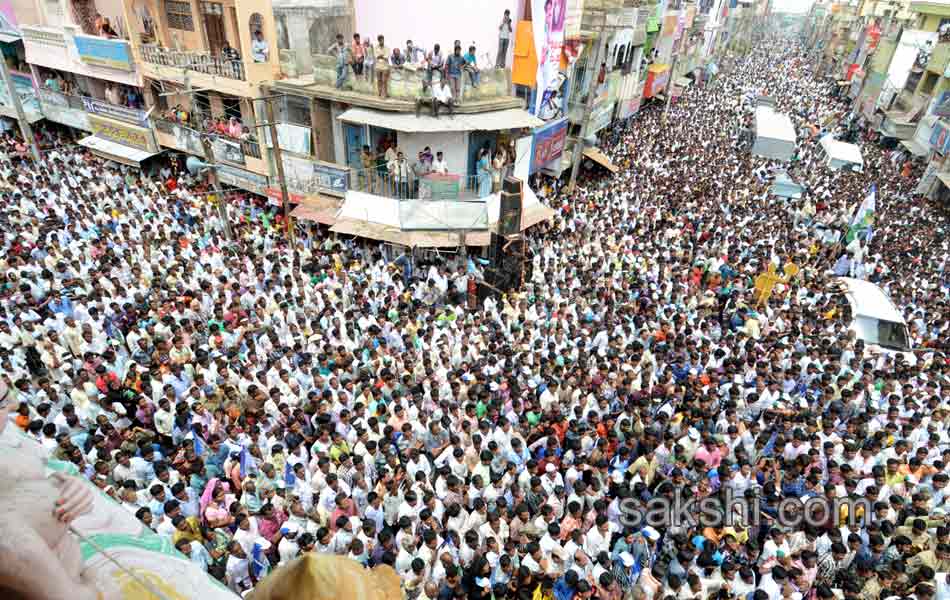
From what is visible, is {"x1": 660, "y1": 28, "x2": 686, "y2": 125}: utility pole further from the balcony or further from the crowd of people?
the balcony

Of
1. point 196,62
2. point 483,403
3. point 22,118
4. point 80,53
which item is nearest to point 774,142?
point 483,403

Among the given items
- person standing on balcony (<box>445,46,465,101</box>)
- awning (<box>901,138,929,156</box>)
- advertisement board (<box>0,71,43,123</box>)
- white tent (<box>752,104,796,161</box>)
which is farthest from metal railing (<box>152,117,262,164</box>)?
awning (<box>901,138,929,156</box>)

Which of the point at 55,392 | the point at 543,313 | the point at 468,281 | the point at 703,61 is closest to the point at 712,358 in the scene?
the point at 543,313

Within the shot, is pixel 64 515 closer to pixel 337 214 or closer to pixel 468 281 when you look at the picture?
pixel 468 281

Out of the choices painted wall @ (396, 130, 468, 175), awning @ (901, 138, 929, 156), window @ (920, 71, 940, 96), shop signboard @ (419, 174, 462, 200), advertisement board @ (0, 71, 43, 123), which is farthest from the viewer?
window @ (920, 71, 940, 96)

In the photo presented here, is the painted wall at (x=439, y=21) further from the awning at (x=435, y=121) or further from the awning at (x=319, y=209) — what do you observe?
the awning at (x=319, y=209)

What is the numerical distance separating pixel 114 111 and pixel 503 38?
13222mm

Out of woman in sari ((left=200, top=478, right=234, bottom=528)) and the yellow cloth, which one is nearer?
the yellow cloth

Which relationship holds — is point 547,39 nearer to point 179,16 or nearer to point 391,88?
point 391,88

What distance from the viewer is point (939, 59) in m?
25.4

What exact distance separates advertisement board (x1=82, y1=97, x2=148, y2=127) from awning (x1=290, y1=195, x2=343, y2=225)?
7470mm

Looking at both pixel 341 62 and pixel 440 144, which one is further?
pixel 440 144

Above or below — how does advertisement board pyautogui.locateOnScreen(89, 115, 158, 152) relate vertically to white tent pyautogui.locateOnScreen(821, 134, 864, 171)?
above

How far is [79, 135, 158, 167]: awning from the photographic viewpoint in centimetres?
1647
